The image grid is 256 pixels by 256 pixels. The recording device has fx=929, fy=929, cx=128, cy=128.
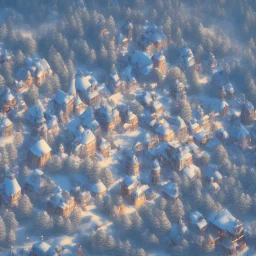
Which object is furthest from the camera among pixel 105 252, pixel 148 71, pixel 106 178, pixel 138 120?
pixel 148 71

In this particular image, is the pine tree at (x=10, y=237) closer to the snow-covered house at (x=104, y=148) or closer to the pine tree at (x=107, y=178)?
the pine tree at (x=107, y=178)

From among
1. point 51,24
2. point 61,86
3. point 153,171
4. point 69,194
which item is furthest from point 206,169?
point 51,24

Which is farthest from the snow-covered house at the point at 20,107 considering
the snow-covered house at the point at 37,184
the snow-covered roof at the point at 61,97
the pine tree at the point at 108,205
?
the pine tree at the point at 108,205

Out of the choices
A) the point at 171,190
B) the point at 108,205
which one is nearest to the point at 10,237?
the point at 108,205

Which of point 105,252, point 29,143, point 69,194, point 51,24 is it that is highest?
point 51,24

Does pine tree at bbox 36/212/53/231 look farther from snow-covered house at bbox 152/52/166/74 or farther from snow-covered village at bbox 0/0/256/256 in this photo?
snow-covered house at bbox 152/52/166/74

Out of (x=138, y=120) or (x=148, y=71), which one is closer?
(x=138, y=120)

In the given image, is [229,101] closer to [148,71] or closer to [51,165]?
[148,71]
